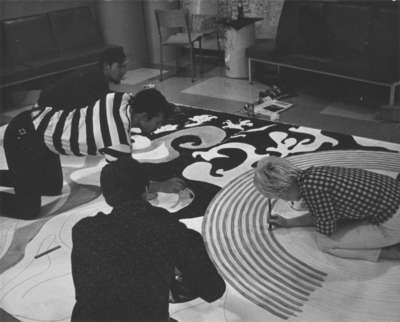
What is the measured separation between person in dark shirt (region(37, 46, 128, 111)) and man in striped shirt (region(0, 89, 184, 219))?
42cm

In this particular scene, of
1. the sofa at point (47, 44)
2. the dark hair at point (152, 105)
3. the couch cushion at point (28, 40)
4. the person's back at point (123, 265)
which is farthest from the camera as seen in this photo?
the couch cushion at point (28, 40)

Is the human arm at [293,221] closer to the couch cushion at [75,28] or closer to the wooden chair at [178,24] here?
the wooden chair at [178,24]

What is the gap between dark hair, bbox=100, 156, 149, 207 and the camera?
→ 1.97m

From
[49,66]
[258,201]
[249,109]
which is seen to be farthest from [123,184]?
[49,66]

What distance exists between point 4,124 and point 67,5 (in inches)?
99.0

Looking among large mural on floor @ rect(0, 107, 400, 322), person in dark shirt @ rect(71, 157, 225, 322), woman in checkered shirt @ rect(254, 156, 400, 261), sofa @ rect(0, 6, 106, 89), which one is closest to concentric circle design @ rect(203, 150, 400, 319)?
large mural on floor @ rect(0, 107, 400, 322)

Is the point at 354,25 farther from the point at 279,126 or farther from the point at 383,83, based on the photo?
the point at 279,126

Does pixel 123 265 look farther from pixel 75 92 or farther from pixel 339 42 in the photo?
pixel 339 42

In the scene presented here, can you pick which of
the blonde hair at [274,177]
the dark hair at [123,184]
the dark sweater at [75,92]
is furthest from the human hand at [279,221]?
the dark sweater at [75,92]

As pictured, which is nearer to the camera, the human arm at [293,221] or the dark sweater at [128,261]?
the dark sweater at [128,261]

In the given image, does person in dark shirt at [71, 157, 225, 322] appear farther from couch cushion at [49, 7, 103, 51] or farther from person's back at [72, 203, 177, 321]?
couch cushion at [49, 7, 103, 51]

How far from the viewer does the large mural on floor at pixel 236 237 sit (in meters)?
2.70

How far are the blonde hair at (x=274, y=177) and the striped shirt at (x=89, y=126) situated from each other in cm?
90

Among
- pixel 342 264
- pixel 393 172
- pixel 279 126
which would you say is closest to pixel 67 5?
pixel 279 126
